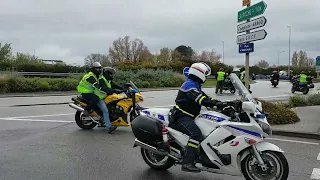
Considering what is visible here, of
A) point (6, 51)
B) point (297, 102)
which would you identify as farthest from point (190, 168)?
point (6, 51)

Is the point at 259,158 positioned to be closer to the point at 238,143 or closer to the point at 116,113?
the point at 238,143

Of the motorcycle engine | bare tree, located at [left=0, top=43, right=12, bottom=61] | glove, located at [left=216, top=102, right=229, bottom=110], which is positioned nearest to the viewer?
glove, located at [left=216, top=102, right=229, bottom=110]

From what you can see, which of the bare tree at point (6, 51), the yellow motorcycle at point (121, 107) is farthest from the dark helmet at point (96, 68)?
the bare tree at point (6, 51)

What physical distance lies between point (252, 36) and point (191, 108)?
18.9ft

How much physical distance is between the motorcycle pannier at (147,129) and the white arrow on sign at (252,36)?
5.57m

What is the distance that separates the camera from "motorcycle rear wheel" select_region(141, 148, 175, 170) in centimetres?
596

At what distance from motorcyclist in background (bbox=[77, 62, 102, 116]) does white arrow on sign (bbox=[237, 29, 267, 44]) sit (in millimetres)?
4444

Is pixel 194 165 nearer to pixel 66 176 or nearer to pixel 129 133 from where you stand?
pixel 66 176

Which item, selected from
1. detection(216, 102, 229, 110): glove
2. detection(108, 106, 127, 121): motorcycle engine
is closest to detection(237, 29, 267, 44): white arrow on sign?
detection(108, 106, 127, 121): motorcycle engine

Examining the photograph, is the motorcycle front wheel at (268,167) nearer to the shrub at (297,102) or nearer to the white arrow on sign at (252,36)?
the white arrow on sign at (252,36)

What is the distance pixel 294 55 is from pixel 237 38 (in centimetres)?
10415

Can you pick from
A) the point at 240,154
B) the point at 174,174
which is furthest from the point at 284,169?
the point at 174,174

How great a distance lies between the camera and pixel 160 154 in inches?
226

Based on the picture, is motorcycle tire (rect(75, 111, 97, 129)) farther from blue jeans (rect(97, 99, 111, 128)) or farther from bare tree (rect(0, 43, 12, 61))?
bare tree (rect(0, 43, 12, 61))
